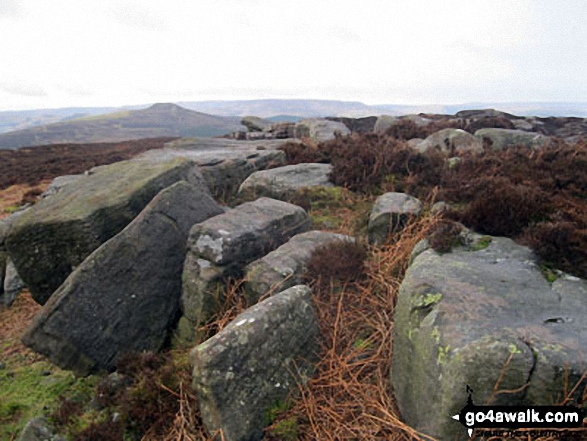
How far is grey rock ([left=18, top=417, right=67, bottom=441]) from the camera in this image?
14.1 feet

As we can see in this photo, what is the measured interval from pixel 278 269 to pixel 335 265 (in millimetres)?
863

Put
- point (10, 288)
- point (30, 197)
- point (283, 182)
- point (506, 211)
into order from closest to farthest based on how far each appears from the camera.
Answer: point (506, 211) → point (10, 288) → point (283, 182) → point (30, 197)

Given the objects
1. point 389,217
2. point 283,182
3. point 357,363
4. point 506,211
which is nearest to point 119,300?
point 357,363

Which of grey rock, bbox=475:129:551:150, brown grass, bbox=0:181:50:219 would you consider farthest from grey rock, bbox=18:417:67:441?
brown grass, bbox=0:181:50:219

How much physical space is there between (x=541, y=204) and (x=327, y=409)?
4.01 metres

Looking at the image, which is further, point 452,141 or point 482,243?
point 452,141

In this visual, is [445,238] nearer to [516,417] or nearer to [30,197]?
[516,417]

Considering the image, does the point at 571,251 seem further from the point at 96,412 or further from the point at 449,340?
the point at 96,412

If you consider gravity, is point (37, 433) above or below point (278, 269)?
below

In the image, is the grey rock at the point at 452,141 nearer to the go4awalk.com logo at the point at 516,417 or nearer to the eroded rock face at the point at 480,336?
the eroded rock face at the point at 480,336

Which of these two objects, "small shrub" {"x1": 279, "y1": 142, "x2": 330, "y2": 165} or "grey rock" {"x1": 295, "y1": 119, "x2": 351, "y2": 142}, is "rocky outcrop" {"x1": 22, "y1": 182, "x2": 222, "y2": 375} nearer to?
"small shrub" {"x1": 279, "y1": 142, "x2": 330, "y2": 165}

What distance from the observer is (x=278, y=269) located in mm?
5594

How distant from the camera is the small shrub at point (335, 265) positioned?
5.72 m

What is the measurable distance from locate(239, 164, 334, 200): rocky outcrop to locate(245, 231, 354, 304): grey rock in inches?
124
